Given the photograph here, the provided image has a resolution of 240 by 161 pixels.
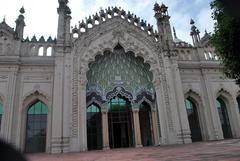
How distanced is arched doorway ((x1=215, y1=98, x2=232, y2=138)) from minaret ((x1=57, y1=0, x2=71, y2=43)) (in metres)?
15.6

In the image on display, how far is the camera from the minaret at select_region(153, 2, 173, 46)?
1988 centimetres

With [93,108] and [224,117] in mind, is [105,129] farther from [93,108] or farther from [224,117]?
[224,117]

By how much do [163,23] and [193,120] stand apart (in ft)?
31.9

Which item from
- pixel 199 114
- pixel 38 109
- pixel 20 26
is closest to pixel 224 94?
pixel 199 114

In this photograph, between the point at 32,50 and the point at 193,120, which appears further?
the point at 193,120

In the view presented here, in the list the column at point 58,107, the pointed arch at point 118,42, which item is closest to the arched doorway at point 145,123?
the pointed arch at point 118,42

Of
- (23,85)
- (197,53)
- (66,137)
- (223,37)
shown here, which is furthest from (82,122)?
(197,53)

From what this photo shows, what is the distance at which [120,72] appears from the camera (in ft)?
63.6

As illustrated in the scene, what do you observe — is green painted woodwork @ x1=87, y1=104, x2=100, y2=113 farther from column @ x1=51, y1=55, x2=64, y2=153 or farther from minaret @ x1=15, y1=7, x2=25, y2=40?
minaret @ x1=15, y1=7, x2=25, y2=40

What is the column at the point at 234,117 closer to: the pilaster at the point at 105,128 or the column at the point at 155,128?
the column at the point at 155,128

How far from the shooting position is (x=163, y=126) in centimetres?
1697

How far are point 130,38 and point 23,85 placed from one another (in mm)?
9826

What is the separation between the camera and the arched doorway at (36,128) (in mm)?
16938

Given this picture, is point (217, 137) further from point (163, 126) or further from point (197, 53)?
point (197, 53)
